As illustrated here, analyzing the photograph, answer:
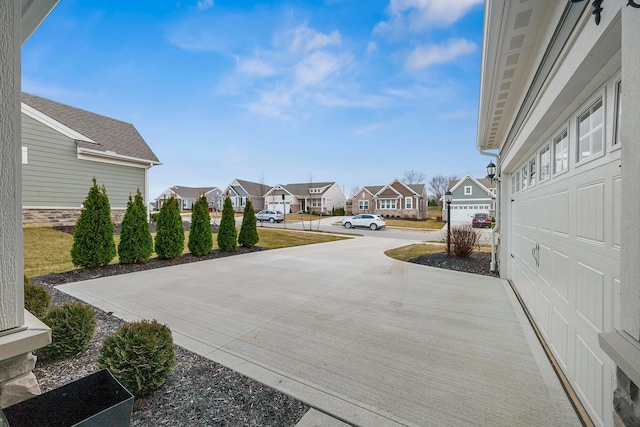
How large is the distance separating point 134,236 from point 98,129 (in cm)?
979

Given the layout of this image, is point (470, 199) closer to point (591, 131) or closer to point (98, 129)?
point (591, 131)

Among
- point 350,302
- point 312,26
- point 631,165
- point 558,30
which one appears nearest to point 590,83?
point 558,30

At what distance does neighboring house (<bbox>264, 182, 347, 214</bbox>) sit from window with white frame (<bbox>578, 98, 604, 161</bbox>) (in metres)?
35.5

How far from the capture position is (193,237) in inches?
332

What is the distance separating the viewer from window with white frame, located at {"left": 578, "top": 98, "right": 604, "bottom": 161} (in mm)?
1953

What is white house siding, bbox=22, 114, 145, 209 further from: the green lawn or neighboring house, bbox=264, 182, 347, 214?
neighboring house, bbox=264, 182, 347, 214

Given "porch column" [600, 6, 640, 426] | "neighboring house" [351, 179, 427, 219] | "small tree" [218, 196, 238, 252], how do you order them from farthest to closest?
"neighboring house" [351, 179, 427, 219] → "small tree" [218, 196, 238, 252] → "porch column" [600, 6, 640, 426]

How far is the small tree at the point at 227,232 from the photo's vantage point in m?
9.60

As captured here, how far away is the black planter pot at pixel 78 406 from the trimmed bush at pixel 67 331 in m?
1.50

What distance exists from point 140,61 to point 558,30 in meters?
11.1

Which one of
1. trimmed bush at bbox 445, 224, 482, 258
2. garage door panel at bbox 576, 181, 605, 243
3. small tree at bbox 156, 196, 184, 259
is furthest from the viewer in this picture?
trimmed bush at bbox 445, 224, 482, 258

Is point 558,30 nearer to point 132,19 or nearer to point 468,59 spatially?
point 468,59

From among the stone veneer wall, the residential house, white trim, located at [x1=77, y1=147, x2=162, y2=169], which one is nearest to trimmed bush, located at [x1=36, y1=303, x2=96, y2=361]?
the residential house

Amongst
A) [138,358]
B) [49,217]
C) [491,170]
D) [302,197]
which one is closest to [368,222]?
[491,170]
